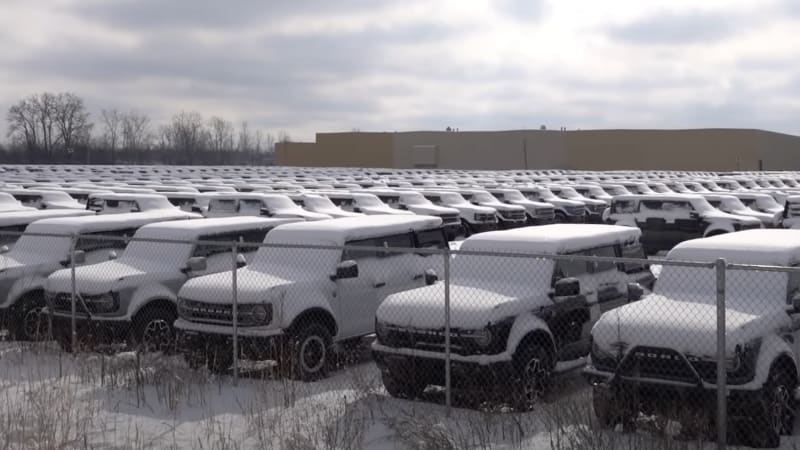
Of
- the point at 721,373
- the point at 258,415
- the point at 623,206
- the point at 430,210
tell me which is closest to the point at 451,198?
the point at 430,210

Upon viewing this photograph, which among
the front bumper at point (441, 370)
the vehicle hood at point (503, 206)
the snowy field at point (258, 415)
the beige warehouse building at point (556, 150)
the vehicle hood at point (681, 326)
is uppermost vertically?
the beige warehouse building at point (556, 150)

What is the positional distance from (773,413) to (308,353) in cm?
507

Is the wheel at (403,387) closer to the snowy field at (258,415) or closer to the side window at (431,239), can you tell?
the snowy field at (258,415)

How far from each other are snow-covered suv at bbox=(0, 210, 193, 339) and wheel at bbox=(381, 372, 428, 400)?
5250mm

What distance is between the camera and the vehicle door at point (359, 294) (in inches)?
419

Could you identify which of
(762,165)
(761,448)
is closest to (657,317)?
(761,448)

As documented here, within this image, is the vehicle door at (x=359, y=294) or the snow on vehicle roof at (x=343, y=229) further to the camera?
the snow on vehicle roof at (x=343, y=229)

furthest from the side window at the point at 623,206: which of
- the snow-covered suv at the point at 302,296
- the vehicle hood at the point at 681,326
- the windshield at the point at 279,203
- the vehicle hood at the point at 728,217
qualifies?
the vehicle hood at the point at 681,326

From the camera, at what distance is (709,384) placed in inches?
284

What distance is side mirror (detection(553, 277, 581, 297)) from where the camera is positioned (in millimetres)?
8680

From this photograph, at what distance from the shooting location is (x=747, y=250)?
28.8 feet

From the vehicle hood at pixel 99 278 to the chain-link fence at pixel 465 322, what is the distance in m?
0.03

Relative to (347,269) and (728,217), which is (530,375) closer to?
(347,269)

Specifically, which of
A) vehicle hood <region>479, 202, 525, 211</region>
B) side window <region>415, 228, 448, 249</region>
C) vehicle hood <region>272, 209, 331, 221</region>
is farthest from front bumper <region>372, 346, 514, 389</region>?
vehicle hood <region>479, 202, 525, 211</region>
